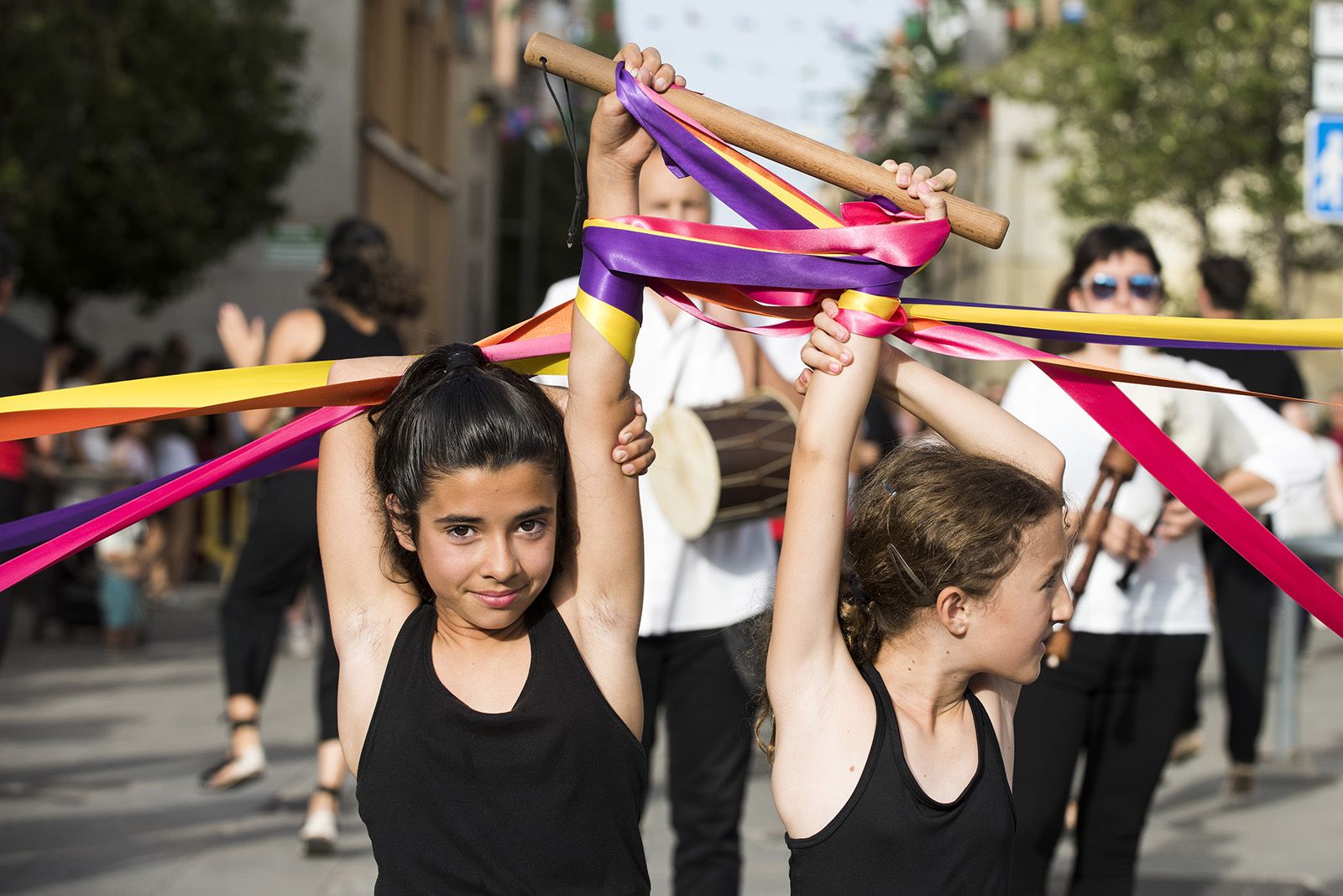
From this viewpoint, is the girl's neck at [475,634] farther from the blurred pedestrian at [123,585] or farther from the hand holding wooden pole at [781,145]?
the blurred pedestrian at [123,585]

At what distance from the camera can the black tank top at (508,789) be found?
2322mm

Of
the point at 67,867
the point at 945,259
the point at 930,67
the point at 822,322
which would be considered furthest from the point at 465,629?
the point at 945,259

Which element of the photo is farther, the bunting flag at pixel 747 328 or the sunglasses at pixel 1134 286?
the sunglasses at pixel 1134 286

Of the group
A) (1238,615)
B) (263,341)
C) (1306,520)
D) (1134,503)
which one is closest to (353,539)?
(1134,503)

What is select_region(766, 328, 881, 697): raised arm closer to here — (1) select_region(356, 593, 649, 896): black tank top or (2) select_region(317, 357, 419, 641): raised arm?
(1) select_region(356, 593, 649, 896): black tank top

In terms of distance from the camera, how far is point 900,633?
2.38 metres

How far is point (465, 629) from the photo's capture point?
242 cm

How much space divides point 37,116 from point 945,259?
23.6 m

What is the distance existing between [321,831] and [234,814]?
753 mm

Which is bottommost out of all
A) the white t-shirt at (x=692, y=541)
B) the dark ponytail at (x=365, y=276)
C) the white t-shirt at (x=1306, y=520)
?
the white t-shirt at (x=1306, y=520)

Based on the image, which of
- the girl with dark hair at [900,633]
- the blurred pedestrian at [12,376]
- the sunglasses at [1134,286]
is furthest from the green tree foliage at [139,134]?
the girl with dark hair at [900,633]

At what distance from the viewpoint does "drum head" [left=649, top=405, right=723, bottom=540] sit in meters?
4.02

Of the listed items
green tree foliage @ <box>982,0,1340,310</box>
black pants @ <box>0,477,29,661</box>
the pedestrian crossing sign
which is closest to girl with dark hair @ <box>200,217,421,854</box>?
black pants @ <box>0,477,29,661</box>

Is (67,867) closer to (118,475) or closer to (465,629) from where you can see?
(465,629)
